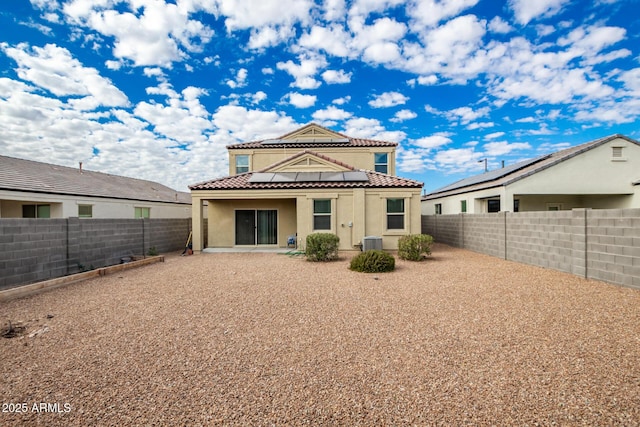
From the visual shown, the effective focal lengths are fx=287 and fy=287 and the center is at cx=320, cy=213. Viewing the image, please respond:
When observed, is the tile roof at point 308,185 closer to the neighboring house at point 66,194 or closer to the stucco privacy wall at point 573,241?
the stucco privacy wall at point 573,241

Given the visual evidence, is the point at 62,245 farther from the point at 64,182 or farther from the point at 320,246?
the point at 64,182

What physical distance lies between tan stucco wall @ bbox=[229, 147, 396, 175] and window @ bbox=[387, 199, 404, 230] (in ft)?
19.1

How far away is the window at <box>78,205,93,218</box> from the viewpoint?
16.8 metres

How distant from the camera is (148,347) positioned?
4098mm

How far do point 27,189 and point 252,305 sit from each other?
597 inches

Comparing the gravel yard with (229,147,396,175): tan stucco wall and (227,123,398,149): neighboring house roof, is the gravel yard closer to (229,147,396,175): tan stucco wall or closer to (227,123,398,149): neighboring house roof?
(229,147,396,175): tan stucco wall

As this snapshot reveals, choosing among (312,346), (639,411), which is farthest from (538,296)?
(312,346)

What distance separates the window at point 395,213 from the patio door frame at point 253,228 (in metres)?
5.85

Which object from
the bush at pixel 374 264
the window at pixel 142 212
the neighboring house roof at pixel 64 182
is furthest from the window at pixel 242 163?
the bush at pixel 374 264

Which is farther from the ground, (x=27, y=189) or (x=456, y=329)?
(x=27, y=189)

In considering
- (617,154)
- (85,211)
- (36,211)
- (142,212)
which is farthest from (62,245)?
(617,154)

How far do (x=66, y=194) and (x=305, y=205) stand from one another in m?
13.3

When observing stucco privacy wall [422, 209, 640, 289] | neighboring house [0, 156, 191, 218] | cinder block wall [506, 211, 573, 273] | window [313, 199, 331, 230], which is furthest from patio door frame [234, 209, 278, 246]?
cinder block wall [506, 211, 573, 273]

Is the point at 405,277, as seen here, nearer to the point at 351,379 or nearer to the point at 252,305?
the point at 252,305
